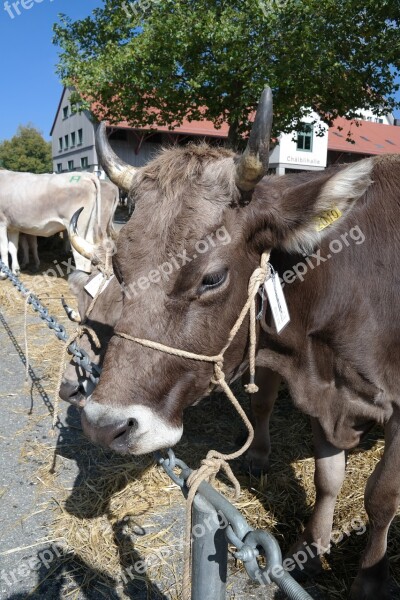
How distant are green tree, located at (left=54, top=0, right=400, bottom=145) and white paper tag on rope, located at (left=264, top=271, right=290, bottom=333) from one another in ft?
39.6

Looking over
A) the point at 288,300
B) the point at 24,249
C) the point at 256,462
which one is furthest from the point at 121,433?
the point at 24,249

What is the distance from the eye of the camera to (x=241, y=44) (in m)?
12.6

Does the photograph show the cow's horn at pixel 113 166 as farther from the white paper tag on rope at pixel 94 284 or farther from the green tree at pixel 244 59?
the green tree at pixel 244 59

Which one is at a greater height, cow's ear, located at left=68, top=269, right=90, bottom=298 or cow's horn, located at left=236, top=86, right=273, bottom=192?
cow's horn, located at left=236, top=86, right=273, bottom=192

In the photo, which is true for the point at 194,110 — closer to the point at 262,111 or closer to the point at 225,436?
the point at 225,436

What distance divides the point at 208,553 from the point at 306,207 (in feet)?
4.42

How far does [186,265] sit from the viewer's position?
184 centimetres

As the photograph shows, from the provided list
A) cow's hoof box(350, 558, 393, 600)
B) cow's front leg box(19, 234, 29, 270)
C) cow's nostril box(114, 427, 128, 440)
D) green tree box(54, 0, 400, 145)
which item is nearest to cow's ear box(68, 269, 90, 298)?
cow's nostril box(114, 427, 128, 440)

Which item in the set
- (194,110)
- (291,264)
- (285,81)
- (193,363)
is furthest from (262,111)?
(194,110)

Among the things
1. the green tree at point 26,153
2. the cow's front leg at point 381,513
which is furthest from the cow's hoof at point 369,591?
the green tree at point 26,153

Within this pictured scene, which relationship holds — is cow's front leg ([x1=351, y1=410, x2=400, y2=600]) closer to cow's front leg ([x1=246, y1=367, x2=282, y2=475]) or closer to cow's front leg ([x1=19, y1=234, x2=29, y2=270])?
cow's front leg ([x1=246, y1=367, x2=282, y2=475])

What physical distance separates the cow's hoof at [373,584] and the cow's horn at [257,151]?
209cm

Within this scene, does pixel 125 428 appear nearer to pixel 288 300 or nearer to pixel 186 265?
pixel 186 265

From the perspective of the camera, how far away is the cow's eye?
1.89 meters
